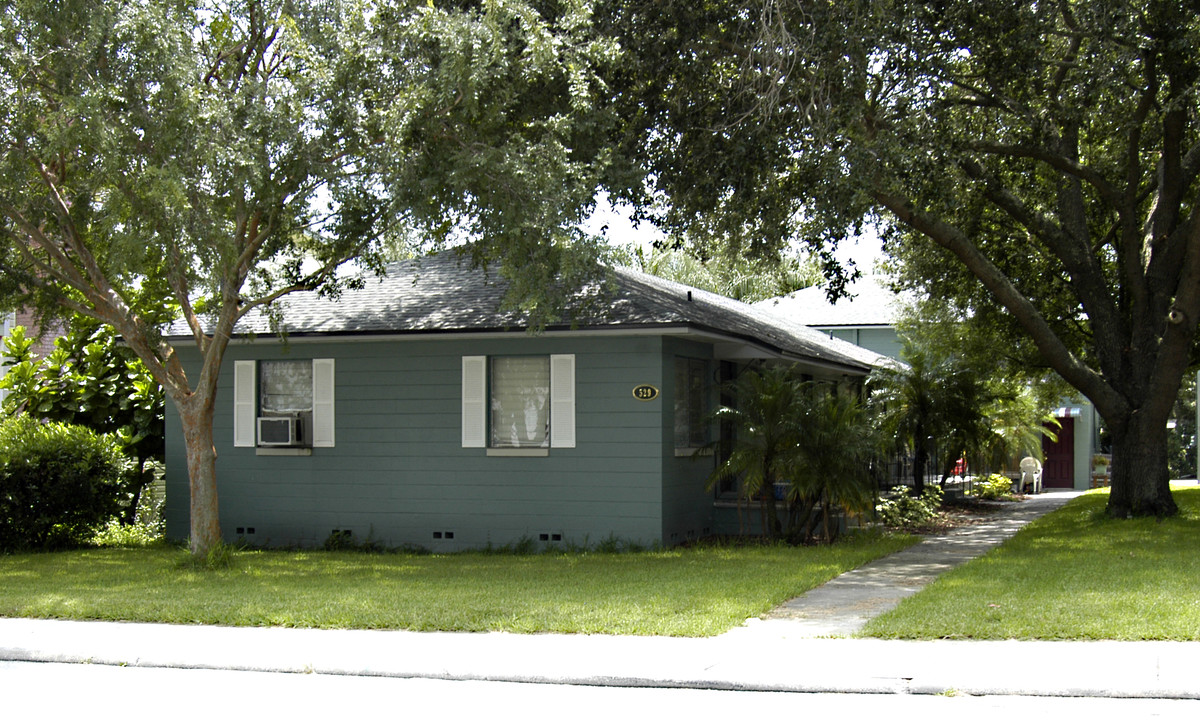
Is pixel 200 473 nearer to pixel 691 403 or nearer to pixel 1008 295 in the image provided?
pixel 691 403

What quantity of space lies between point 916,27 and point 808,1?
4.46 ft

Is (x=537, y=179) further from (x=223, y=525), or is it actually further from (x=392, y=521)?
(x=223, y=525)

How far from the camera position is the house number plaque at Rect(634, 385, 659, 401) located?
14.5 m

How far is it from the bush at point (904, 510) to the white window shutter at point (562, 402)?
5.72m

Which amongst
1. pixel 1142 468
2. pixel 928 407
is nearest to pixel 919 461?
pixel 928 407

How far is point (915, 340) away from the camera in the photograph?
81.3ft

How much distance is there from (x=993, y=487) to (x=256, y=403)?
701 inches

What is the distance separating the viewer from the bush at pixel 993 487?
26.1 metres

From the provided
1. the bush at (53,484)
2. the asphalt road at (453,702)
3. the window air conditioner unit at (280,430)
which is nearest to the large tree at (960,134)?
the window air conditioner unit at (280,430)

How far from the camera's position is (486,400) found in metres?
15.4

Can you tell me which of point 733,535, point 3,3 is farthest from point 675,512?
point 3,3

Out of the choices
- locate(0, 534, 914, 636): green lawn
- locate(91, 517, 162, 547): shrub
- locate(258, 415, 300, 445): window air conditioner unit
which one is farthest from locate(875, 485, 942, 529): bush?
locate(91, 517, 162, 547): shrub

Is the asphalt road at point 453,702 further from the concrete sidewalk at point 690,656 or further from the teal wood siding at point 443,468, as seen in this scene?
the teal wood siding at point 443,468

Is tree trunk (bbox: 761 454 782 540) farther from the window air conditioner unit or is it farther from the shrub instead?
the shrub
